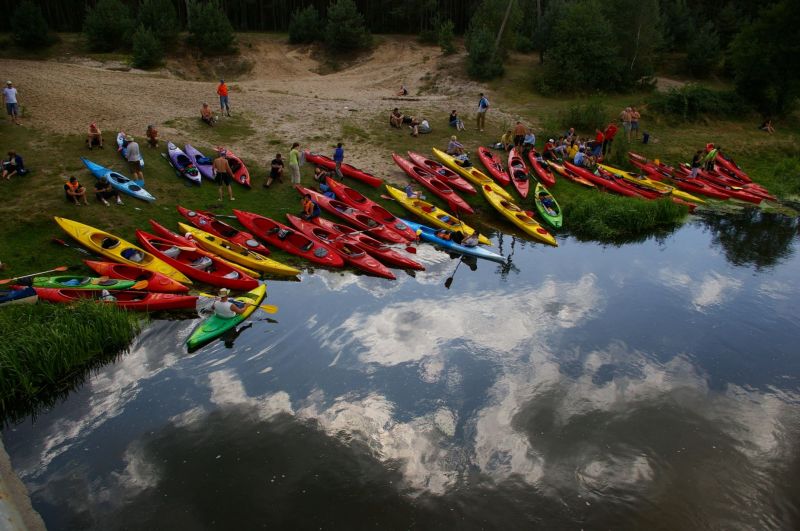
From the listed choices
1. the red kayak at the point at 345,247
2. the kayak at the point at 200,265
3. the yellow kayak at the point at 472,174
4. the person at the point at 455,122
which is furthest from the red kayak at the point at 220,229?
the person at the point at 455,122

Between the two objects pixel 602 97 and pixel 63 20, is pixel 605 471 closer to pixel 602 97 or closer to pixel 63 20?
pixel 602 97

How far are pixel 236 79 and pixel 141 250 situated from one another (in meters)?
22.6

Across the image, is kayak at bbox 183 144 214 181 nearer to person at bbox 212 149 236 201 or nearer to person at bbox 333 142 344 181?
person at bbox 212 149 236 201

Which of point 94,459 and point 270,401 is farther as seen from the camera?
point 270,401

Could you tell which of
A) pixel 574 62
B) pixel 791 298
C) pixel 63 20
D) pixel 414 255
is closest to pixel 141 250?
pixel 414 255

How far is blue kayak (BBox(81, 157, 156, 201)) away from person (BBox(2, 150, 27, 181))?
163 centimetres

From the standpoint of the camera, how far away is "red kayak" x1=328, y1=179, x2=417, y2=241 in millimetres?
16141

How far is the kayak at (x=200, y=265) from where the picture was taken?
A: 42.2 ft

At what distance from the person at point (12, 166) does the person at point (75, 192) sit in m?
1.88

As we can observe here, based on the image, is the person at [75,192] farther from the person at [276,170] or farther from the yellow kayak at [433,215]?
the yellow kayak at [433,215]

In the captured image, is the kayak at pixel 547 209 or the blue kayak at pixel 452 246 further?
the kayak at pixel 547 209

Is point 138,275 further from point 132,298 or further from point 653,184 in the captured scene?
point 653,184

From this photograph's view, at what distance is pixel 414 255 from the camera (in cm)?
1532

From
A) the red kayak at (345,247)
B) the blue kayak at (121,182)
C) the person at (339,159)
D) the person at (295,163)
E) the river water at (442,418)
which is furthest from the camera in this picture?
the person at (339,159)
